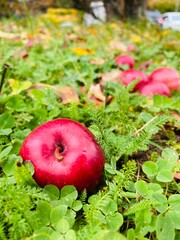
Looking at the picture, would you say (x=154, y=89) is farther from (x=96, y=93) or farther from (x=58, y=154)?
(x=58, y=154)

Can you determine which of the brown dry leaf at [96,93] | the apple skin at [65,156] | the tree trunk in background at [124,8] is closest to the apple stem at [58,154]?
the apple skin at [65,156]

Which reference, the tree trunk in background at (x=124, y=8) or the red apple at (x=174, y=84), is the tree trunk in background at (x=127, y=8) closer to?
the tree trunk in background at (x=124, y=8)

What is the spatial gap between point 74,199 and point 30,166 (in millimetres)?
153

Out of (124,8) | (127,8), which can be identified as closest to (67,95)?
(124,8)

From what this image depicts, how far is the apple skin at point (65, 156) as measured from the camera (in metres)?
1.06

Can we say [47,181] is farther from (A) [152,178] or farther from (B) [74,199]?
(A) [152,178]

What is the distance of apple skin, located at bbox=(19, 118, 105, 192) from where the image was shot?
106cm

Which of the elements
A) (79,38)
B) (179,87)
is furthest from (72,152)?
(79,38)

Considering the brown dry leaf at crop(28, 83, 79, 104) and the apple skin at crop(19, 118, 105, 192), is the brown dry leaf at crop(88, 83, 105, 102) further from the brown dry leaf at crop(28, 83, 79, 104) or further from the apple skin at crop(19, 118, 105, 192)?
the apple skin at crop(19, 118, 105, 192)

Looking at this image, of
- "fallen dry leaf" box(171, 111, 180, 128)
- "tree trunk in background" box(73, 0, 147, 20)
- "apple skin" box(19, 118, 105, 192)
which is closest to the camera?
"apple skin" box(19, 118, 105, 192)

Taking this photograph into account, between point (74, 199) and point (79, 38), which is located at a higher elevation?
point (74, 199)

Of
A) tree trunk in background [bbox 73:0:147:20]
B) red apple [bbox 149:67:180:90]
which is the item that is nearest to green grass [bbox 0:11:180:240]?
red apple [bbox 149:67:180:90]

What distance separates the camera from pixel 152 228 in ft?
3.10

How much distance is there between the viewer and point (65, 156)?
1.08 meters
